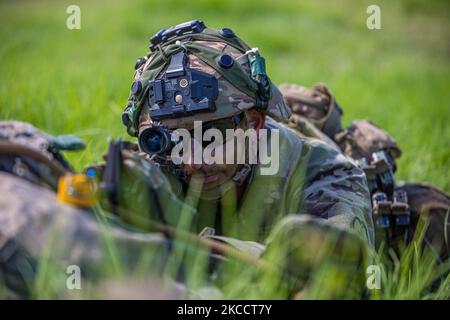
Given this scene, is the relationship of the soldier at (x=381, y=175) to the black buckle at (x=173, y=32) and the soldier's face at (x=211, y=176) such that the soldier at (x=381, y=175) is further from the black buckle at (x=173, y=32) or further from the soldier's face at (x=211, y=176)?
the black buckle at (x=173, y=32)

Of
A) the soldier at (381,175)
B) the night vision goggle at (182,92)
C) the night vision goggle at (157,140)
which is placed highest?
the night vision goggle at (182,92)

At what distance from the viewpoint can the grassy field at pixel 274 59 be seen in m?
5.56

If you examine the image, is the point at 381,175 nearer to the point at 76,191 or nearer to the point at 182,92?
the point at 182,92

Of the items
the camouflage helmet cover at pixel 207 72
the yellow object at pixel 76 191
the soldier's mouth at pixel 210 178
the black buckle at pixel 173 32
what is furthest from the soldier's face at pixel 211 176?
the yellow object at pixel 76 191

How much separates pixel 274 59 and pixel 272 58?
35 mm

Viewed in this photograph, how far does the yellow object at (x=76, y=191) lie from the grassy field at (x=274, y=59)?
3.74 ft

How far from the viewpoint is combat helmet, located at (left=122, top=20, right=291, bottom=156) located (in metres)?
3.26

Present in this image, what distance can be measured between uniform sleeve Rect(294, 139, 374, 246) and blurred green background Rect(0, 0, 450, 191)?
1048 millimetres

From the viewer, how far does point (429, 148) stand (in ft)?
20.0

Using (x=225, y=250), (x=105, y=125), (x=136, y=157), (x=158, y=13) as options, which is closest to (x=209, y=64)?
(x=136, y=157)

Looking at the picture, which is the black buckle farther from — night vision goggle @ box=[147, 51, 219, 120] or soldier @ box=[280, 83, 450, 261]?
soldier @ box=[280, 83, 450, 261]

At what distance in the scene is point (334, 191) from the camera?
3.43 meters
